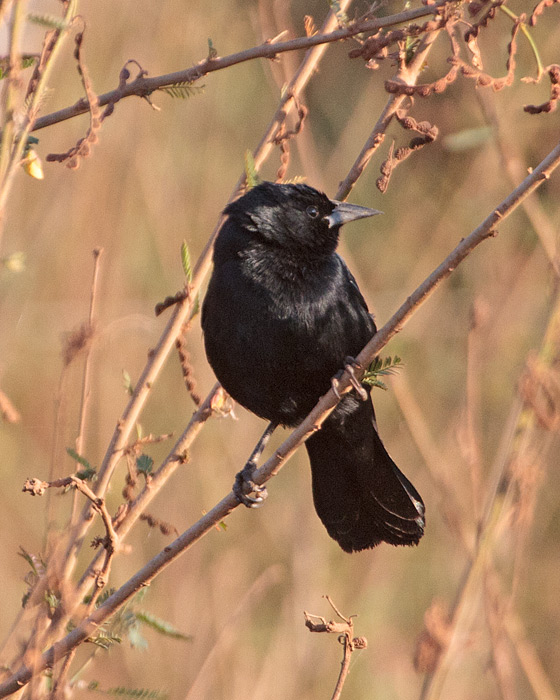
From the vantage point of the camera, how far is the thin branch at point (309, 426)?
5.78 feet

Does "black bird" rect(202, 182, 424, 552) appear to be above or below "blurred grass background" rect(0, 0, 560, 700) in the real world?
below

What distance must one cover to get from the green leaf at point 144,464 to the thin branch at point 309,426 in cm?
24

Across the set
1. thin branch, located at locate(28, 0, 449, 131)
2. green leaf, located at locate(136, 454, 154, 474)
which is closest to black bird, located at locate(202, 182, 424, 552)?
green leaf, located at locate(136, 454, 154, 474)

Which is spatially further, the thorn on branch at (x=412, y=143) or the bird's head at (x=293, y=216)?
the bird's head at (x=293, y=216)

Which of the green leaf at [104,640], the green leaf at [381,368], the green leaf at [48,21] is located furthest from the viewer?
the green leaf at [381,368]

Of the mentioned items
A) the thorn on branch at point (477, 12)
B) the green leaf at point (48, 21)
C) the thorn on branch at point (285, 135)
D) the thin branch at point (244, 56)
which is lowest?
the green leaf at point (48, 21)

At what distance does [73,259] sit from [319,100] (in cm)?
284

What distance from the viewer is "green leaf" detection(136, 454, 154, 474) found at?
2.29 m

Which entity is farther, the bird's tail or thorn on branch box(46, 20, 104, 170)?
the bird's tail

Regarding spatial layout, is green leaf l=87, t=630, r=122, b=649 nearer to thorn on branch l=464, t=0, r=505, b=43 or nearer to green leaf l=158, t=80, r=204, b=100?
green leaf l=158, t=80, r=204, b=100

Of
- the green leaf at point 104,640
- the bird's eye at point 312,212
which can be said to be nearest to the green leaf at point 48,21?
the green leaf at point 104,640

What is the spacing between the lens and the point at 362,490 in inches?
132

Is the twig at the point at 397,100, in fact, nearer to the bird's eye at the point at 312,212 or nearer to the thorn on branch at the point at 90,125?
the thorn on branch at the point at 90,125

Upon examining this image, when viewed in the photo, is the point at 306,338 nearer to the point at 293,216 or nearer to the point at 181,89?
the point at 293,216
